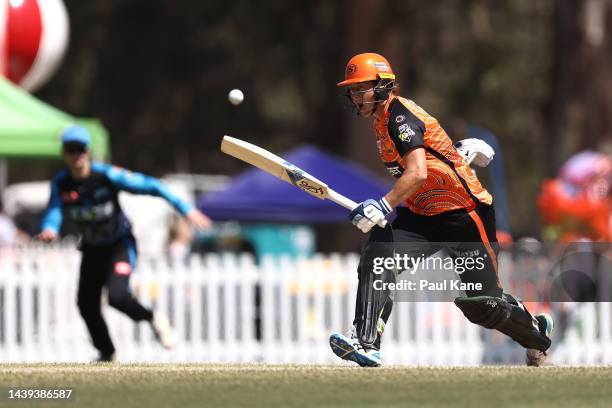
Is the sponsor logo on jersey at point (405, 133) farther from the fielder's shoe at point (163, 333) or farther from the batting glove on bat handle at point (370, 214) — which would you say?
the fielder's shoe at point (163, 333)

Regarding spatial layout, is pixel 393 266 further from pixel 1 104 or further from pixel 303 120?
pixel 303 120

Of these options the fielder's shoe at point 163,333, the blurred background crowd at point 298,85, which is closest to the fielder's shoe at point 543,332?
the fielder's shoe at point 163,333

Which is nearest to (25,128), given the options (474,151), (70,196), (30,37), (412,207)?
(30,37)

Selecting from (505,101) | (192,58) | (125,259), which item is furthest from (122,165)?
(125,259)

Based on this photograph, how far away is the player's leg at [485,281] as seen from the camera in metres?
8.97

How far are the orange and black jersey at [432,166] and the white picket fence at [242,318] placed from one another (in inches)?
273

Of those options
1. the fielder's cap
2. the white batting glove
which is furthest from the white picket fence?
the white batting glove

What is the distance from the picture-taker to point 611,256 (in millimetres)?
15453

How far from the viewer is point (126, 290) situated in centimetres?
1111

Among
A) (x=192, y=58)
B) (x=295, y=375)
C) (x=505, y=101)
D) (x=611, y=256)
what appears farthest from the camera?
(x=505, y=101)

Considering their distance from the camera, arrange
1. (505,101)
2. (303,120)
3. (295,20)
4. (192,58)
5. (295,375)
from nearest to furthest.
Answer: (295,375) < (295,20) < (192,58) < (303,120) < (505,101)

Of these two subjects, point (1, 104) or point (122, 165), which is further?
point (122, 165)

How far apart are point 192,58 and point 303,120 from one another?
438 centimetres

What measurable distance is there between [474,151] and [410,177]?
101 centimetres
